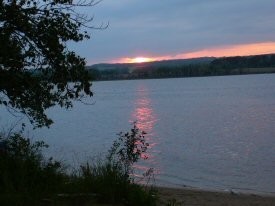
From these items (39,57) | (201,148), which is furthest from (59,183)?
(201,148)

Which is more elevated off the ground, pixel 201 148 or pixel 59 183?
pixel 59 183

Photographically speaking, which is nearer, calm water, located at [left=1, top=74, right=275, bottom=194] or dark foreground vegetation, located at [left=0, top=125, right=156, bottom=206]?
dark foreground vegetation, located at [left=0, top=125, right=156, bottom=206]

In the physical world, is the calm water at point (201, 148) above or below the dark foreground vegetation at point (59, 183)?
below

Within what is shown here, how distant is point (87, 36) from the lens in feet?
25.6

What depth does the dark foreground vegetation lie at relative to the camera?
732cm

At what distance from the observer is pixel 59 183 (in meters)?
8.06

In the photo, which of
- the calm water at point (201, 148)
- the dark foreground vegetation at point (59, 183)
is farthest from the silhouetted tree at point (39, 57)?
the calm water at point (201, 148)

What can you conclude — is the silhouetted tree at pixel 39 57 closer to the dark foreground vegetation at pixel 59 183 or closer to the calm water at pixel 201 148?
the dark foreground vegetation at pixel 59 183

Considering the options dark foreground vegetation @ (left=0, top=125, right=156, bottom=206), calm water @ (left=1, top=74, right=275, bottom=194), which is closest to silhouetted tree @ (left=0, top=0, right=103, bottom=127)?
dark foreground vegetation @ (left=0, top=125, right=156, bottom=206)

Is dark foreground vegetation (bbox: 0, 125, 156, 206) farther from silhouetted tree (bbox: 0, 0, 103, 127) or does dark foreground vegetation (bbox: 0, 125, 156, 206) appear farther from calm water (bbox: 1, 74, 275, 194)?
calm water (bbox: 1, 74, 275, 194)

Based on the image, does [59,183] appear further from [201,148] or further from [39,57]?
[201,148]

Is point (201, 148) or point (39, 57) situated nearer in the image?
point (39, 57)

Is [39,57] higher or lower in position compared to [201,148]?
higher

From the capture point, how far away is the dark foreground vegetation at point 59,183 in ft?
24.0
